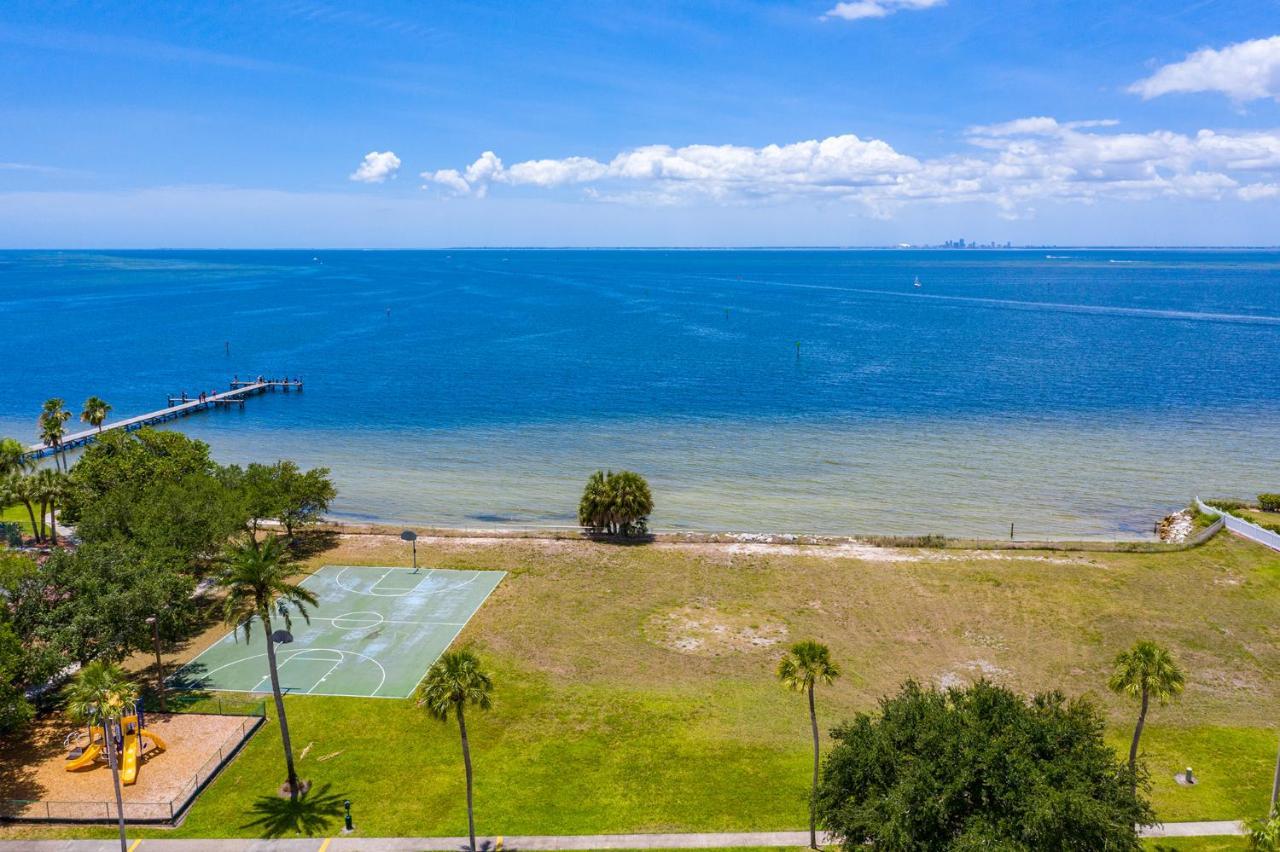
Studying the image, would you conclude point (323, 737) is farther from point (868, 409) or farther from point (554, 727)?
point (868, 409)

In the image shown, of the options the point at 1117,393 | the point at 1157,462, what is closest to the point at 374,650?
the point at 1157,462

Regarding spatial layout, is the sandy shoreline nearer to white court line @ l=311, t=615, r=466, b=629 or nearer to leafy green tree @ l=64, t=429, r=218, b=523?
leafy green tree @ l=64, t=429, r=218, b=523

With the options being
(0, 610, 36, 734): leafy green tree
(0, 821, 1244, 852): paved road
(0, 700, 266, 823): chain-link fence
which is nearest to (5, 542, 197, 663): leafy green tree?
(0, 610, 36, 734): leafy green tree

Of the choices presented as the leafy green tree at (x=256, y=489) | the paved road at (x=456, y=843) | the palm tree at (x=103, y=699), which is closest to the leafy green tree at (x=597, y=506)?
the leafy green tree at (x=256, y=489)

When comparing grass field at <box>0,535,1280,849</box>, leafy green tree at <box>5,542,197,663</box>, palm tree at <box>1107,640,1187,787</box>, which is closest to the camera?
palm tree at <box>1107,640,1187,787</box>

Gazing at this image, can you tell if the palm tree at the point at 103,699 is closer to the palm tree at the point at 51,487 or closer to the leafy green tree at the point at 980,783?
the leafy green tree at the point at 980,783
